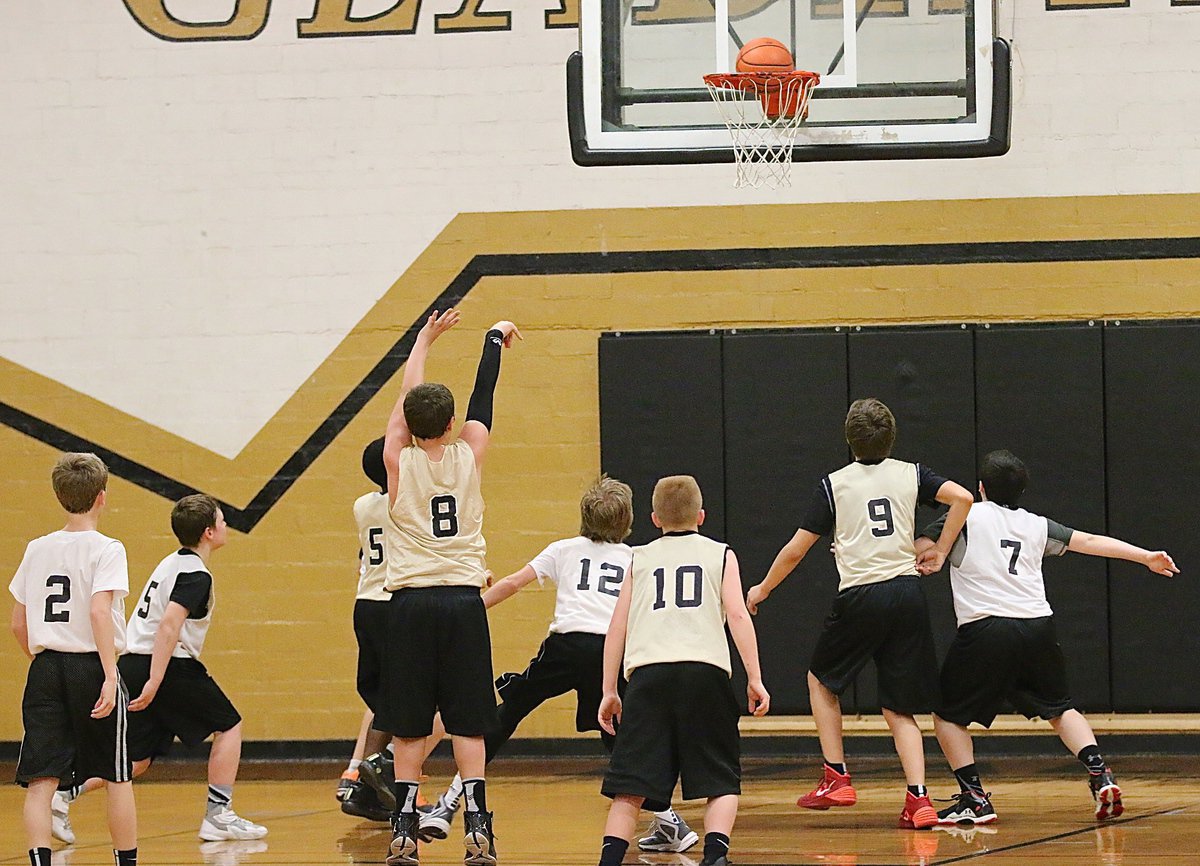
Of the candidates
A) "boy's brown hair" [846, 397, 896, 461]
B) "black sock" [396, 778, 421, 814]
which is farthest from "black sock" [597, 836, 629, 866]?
"boy's brown hair" [846, 397, 896, 461]

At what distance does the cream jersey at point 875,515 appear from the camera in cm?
708

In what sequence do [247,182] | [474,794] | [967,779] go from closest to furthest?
[474,794] → [967,779] → [247,182]

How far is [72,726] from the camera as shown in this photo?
5.78m

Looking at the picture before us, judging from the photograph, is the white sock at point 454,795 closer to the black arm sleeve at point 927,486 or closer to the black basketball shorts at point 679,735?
the black basketball shorts at point 679,735

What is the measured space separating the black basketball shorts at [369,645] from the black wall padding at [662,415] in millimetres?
2688

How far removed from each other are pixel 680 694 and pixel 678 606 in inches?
12.1

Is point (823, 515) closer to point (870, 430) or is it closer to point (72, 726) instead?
point (870, 430)

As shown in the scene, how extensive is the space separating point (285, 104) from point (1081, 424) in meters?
5.27

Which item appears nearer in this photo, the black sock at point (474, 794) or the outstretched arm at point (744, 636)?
the outstretched arm at point (744, 636)

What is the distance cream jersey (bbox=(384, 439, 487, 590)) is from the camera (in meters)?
6.21

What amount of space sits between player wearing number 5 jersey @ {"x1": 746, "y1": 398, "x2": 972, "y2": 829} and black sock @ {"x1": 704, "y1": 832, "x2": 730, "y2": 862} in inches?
61.3

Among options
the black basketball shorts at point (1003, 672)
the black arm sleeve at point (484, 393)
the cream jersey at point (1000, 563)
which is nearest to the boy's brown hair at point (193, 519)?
the black arm sleeve at point (484, 393)

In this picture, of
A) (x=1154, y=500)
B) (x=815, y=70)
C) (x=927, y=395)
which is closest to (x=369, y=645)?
(x=815, y=70)

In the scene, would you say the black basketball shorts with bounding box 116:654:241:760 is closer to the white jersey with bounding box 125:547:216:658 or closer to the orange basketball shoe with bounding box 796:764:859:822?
the white jersey with bounding box 125:547:216:658
